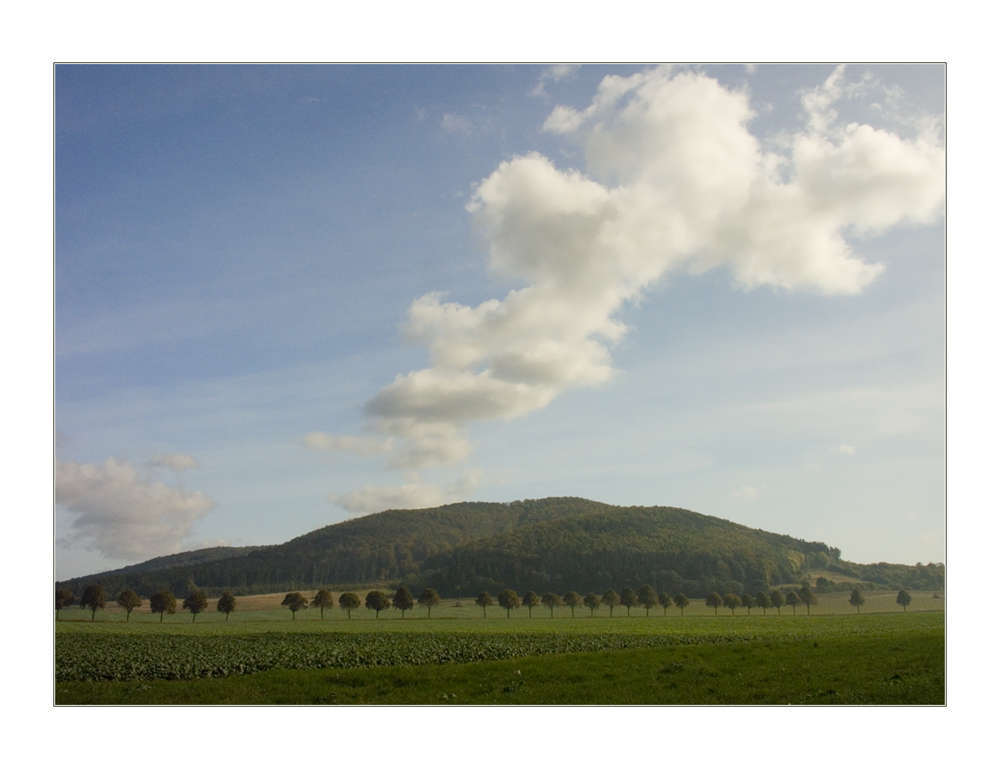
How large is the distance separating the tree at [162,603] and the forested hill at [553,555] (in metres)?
15.1

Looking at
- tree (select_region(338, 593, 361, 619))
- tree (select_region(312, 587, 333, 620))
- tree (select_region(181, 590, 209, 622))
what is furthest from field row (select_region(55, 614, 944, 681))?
tree (select_region(312, 587, 333, 620))

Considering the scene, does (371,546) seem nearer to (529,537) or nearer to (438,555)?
(438,555)

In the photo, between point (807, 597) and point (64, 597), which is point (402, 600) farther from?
point (807, 597)

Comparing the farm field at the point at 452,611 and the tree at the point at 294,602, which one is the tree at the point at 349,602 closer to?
the farm field at the point at 452,611

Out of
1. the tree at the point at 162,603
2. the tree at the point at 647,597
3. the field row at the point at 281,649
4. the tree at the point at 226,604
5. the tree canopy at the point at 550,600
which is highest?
the field row at the point at 281,649

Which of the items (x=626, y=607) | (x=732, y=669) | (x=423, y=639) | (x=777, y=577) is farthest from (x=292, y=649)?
(x=777, y=577)

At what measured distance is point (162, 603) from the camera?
2793 inches

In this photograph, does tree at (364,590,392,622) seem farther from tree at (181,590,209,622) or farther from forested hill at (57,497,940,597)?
tree at (181,590,209,622)

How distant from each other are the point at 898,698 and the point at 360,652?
26913 mm

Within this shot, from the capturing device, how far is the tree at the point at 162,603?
2776 inches

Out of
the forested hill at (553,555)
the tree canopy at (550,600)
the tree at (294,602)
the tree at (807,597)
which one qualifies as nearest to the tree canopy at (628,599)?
the forested hill at (553,555)

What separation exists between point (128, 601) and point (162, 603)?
364 centimetres

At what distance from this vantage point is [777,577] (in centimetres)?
10419

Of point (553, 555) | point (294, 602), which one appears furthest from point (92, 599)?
point (553, 555)
